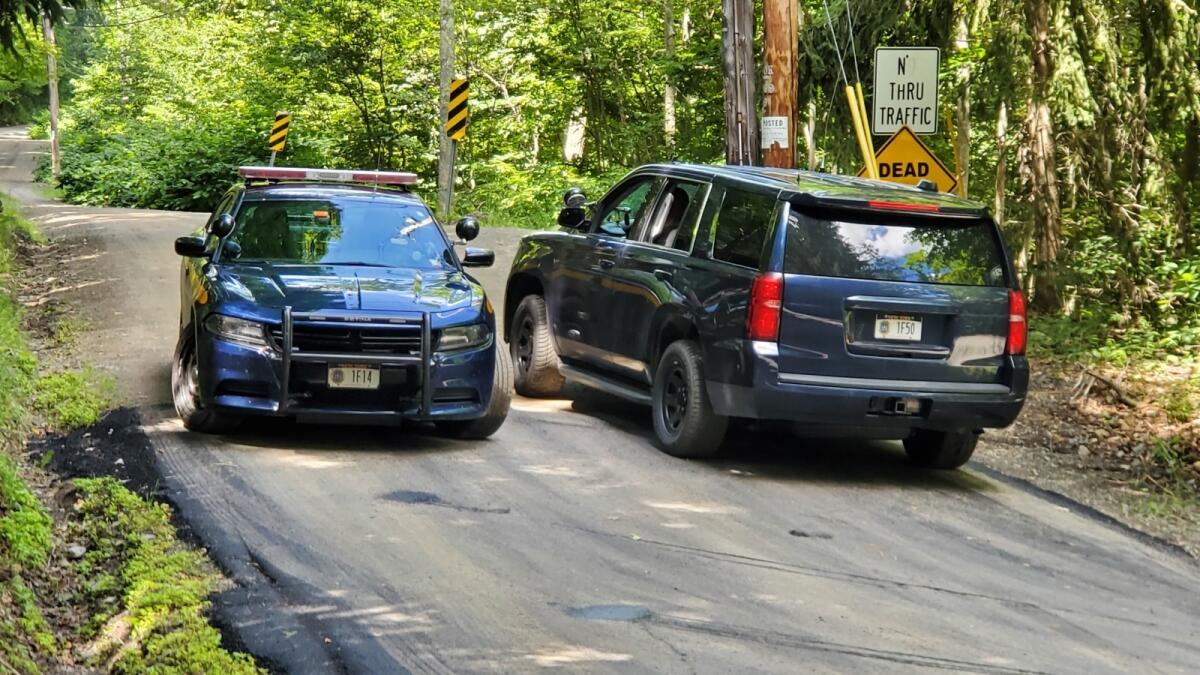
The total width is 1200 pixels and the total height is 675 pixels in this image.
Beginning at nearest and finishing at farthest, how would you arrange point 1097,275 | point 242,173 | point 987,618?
point 987,618
point 242,173
point 1097,275

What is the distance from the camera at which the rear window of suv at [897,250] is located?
9.20 metres

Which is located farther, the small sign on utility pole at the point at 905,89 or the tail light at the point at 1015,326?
the small sign on utility pole at the point at 905,89

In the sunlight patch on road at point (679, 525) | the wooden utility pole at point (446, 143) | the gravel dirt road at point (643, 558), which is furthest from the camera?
the wooden utility pole at point (446, 143)

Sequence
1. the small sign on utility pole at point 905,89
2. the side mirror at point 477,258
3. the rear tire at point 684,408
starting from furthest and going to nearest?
the small sign on utility pole at point 905,89 → the side mirror at point 477,258 → the rear tire at point 684,408

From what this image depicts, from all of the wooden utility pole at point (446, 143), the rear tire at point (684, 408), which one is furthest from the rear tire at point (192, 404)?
the wooden utility pole at point (446, 143)

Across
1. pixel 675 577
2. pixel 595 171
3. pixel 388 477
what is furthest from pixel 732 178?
pixel 595 171

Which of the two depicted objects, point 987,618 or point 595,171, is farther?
point 595,171

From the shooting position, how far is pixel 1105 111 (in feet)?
52.9

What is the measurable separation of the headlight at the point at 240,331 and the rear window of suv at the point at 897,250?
3.21 meters

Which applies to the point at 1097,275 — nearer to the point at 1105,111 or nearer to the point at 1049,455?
the point at 1105,111

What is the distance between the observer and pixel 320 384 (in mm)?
9148

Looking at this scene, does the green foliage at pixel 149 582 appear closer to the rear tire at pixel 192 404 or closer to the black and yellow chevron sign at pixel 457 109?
the rear tire at pixel 192 404

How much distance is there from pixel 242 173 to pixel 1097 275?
9132 millimetres

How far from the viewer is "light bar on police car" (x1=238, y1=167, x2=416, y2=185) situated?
35.7ft
